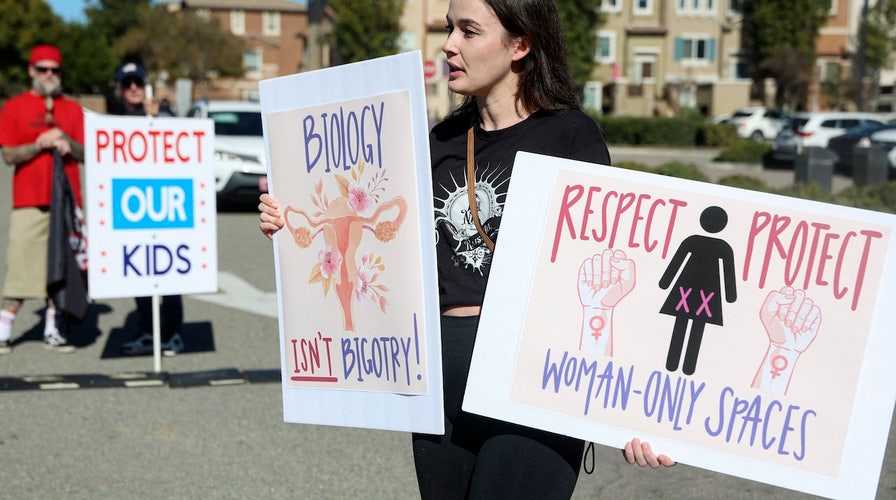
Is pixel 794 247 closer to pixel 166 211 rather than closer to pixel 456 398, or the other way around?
pixel 456 398

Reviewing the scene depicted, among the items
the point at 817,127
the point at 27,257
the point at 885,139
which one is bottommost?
the point at 817,127

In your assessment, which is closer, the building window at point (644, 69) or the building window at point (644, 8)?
the building window at point (644, 69)

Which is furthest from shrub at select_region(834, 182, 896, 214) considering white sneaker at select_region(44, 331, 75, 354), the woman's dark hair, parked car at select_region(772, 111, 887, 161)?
parked car at select_region(772, 111, 887, 161)

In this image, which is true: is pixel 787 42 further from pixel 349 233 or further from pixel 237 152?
pixel 349 233

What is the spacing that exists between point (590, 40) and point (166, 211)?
169 feet

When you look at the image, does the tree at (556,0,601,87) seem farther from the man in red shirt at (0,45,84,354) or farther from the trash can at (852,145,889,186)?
the man in red shirt at (0,45,84,354)

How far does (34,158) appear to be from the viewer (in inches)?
313

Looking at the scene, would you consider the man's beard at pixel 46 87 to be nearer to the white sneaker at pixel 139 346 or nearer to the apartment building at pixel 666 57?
the white sneaker at pixel 139 346

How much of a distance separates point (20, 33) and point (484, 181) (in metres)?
79.1

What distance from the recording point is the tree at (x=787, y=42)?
62.1m

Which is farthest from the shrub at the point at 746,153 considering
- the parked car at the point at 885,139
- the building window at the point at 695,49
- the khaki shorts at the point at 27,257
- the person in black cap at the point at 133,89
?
the building window at the point at 695,49

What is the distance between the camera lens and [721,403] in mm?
2766

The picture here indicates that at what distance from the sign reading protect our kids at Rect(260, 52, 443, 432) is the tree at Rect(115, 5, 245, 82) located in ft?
209

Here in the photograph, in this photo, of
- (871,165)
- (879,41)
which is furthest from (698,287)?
(879,41)
